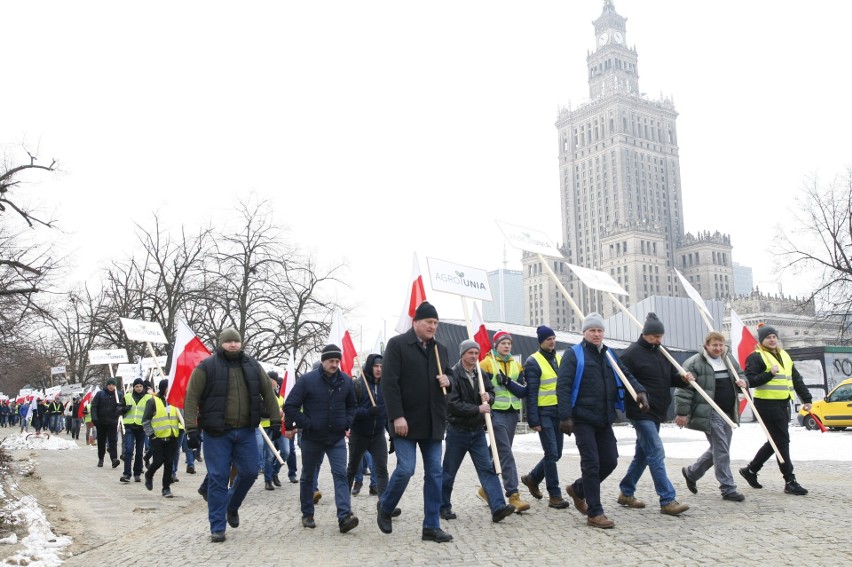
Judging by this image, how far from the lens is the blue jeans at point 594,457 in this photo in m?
7.60

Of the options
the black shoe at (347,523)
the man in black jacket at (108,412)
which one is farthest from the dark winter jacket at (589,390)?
the man in black jacket at (108,412)

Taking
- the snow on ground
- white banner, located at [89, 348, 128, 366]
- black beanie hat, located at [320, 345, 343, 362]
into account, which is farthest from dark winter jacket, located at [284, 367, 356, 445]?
white banner, located at [89, 348, 128, 366]

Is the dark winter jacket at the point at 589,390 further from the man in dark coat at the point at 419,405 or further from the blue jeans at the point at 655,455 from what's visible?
the man in dark coat at the point at 419,405

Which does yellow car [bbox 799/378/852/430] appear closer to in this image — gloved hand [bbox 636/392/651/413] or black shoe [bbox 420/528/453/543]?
gloved hand [bbox 636/392/651/413]

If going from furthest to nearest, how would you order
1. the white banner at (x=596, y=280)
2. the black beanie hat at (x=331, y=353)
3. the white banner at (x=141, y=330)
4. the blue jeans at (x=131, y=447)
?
the white banner at (x=141, y=330)
the blue jeans at (x=131, y=447)
the white banner at (x=596, y=280)
the black beanie hat at (x=331, y=353)

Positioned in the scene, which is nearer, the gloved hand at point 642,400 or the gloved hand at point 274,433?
the gloved hand at point 642,400

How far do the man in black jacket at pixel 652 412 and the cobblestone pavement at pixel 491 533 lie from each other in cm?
24

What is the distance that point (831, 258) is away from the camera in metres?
34.5

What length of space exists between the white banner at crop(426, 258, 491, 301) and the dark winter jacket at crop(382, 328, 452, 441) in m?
2.19

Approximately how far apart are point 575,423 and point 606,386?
0.46m

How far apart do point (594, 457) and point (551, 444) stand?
4.27 ft

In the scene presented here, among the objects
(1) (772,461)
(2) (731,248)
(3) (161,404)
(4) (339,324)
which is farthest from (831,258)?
(2) (731,248)

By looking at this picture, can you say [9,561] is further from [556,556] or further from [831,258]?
[831,258]

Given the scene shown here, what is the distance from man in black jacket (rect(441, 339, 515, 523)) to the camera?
7.89 meters
